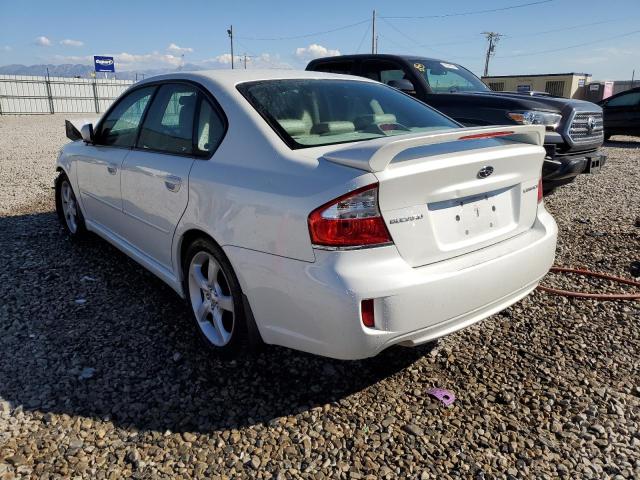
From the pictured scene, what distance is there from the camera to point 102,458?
2205mm

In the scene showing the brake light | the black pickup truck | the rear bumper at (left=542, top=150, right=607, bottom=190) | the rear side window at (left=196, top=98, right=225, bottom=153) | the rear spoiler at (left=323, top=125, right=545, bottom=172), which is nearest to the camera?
the rear spoiler at (left=323, top=125, right=545, bottom=172)

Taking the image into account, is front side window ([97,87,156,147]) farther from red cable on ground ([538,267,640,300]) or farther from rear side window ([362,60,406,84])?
rear side window ([362,60,406,84])

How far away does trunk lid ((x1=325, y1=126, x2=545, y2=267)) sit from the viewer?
2.16m

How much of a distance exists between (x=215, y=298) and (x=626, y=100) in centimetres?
1526

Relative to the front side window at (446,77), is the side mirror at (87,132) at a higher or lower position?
lower

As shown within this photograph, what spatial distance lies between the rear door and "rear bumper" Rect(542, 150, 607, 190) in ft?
13.5

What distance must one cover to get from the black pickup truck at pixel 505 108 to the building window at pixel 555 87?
3085 cm

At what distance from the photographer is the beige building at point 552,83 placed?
110ft

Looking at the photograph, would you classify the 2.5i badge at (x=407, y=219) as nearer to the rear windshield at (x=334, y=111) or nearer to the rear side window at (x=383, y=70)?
the rear windshield at (x=334, y=111)

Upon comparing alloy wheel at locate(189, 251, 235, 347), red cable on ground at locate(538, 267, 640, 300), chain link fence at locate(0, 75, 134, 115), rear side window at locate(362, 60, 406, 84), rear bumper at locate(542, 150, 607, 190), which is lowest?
red cable on ground at locate(538, 267, 640, 300)

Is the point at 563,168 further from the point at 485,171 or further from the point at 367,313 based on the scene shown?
the point at 367,313

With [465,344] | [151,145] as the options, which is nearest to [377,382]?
[465,344]

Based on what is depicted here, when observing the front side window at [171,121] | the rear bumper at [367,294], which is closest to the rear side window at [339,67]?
the front side window at [171,121]

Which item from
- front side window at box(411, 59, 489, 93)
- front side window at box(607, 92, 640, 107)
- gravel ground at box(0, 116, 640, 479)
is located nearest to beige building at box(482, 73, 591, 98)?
front side window at box(607, 92, 640, 107)
